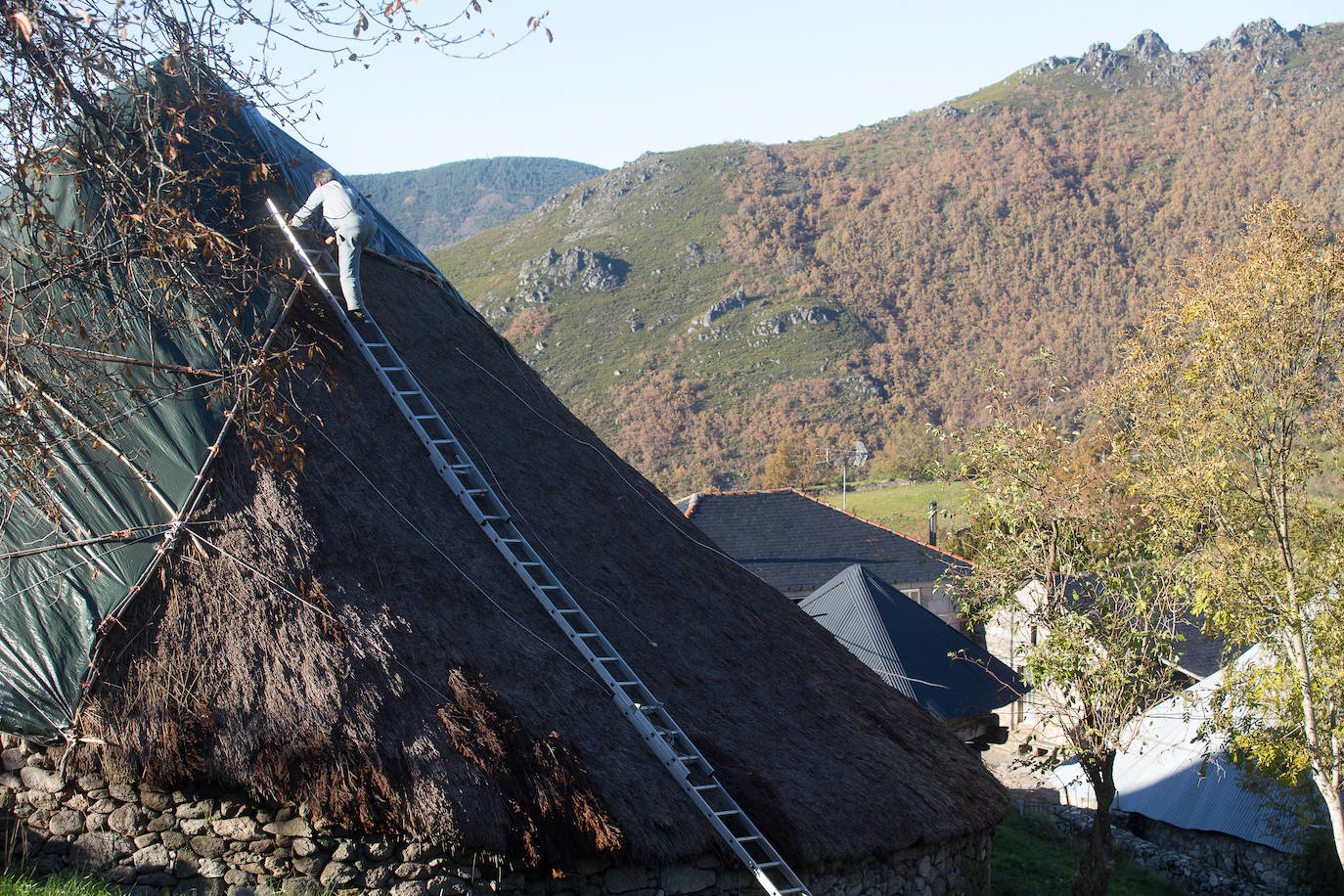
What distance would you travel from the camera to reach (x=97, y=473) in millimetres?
7352

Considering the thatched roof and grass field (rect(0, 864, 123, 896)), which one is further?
the thatched roof

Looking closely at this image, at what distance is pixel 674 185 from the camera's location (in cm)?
11206

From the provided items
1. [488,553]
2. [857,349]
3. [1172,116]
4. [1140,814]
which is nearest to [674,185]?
[857,349]

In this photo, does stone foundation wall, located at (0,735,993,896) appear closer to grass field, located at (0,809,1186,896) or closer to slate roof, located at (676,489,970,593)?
grass field, located at (0,809,1186,896)

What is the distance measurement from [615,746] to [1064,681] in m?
6.88

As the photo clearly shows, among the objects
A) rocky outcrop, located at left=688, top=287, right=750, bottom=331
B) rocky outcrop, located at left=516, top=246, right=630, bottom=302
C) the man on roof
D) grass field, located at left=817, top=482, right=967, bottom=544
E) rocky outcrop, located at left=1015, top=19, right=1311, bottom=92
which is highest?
rocky outcrop, located at left=1015, top=19, right=1311, bottom=92

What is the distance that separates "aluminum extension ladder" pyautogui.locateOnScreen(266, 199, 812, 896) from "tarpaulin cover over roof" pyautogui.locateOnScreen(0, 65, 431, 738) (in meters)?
1.26

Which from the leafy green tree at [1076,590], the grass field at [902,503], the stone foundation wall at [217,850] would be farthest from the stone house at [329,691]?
the grass field at [902,503]

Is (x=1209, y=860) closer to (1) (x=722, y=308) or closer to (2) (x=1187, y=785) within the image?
(2) (x=1187, y=785)

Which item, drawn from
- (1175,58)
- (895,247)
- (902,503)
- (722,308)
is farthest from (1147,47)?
(902,503)

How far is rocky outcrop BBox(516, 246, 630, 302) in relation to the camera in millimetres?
90500

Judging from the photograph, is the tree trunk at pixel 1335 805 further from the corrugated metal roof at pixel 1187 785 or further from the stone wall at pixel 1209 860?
the stone wall at pixel 1209 860

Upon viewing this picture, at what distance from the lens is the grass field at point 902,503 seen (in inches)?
1752

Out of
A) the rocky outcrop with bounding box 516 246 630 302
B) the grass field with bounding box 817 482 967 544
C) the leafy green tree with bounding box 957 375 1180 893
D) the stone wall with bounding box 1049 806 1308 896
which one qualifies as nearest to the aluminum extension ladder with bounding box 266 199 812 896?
the leafy green tree with bounding box 957 375 1180 893
